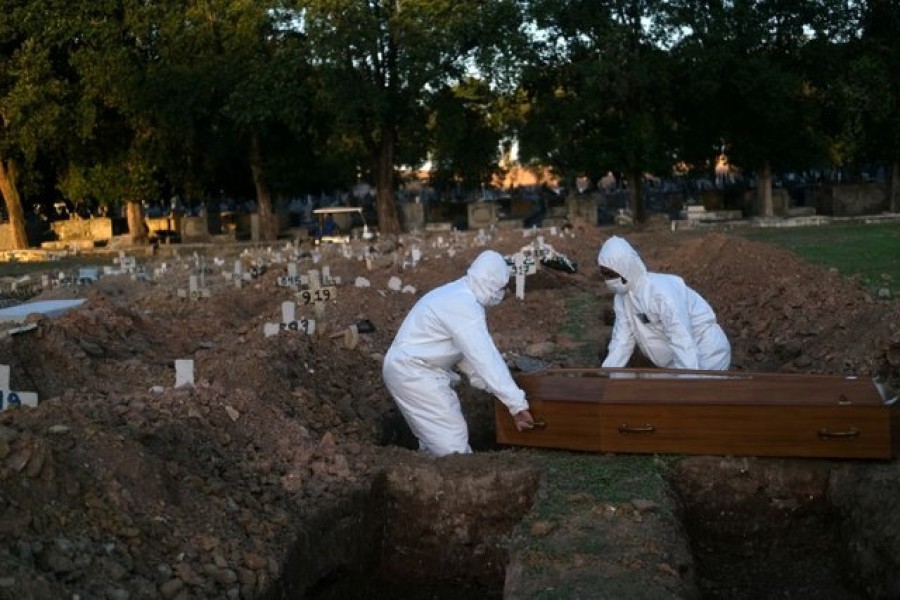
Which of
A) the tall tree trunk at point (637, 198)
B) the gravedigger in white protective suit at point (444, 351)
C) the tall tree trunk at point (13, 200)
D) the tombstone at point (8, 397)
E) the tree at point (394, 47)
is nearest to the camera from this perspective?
the tombstone at point (8, 397)

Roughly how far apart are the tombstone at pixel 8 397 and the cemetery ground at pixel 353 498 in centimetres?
23

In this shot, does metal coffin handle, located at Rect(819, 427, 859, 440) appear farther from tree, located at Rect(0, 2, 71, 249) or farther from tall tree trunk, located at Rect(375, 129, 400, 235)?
tree, located at Rect(0, 2, 71, 249)

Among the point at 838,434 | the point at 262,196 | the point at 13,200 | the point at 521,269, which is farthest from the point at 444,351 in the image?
the point at 13,200

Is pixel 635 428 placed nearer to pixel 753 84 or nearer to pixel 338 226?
pixel 753 84

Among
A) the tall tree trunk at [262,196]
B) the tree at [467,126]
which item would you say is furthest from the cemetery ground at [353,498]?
the tall tree trunk at [262,196]

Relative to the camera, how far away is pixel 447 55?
113 ft

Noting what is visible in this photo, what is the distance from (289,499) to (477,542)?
1222 mm

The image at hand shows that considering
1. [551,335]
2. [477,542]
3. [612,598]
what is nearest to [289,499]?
[477,542]

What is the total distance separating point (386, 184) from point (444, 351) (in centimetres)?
2955

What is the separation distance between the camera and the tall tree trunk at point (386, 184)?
37344mm

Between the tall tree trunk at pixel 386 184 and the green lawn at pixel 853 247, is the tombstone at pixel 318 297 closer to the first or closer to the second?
the green lawn at pixel 853 247

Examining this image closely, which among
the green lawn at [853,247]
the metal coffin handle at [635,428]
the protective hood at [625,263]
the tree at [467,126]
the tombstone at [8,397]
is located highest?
the tree at [467,126]

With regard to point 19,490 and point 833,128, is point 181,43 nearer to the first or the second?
point 833,128

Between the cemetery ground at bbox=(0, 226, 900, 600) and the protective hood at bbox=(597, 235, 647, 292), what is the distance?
1.76m
